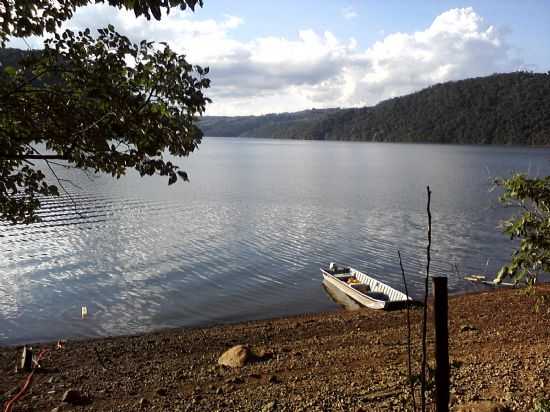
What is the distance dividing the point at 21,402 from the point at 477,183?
6583cm

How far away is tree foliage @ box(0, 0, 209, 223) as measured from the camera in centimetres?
460

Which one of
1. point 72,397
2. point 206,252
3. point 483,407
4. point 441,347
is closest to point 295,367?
point 72,397

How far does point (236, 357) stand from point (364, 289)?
399 inches

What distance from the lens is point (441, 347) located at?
443 centimetres

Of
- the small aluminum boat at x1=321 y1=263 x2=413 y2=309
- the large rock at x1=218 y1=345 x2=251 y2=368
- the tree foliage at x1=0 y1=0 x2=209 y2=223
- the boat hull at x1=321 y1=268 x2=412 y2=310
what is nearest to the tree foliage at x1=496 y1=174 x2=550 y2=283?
the tree foliage at x1=0 y1=0 x2=209 y2=223

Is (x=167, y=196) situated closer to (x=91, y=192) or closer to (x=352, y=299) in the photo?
(x=91, y=192)

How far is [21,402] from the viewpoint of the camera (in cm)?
1109

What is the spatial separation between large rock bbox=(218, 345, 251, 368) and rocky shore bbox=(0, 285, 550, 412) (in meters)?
0.04

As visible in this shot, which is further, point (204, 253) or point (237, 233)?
point (237, 233)

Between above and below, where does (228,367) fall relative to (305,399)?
below

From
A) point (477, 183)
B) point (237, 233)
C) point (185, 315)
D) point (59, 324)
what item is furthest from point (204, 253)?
point (477, 183)

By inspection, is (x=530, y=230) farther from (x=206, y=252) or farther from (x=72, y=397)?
(x=206, y=252)

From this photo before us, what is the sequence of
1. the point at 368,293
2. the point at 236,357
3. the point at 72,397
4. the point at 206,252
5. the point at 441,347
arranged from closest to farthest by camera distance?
the point at 441,347, the point at 72,397, the point at 236,357, the point at 368,293, the point at 206,252

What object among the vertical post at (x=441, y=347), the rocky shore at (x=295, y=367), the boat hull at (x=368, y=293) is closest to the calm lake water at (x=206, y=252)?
the boat hull at (x=368, y=293)
